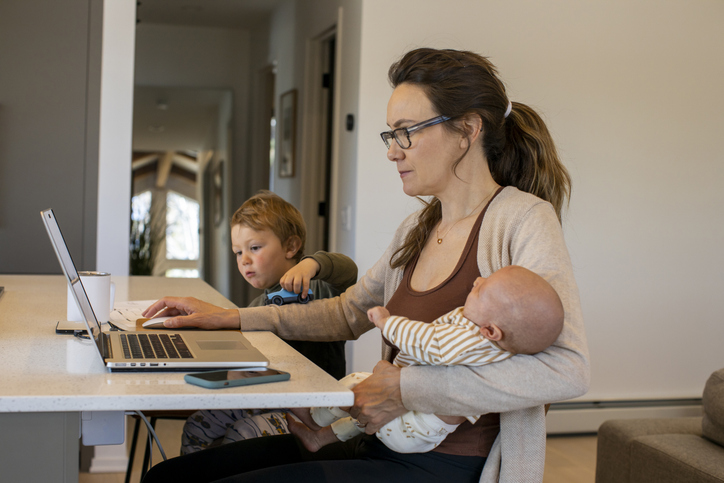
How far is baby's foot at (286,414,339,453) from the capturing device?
1256 mm

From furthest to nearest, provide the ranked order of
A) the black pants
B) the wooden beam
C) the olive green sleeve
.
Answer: the wooden beam → the olive green sleeve → the black pants

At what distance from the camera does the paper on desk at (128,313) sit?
143cm

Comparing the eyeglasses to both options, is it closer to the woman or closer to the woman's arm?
the woman

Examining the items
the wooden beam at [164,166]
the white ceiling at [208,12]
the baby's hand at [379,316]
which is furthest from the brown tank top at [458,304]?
the wooden beam at [164,166]

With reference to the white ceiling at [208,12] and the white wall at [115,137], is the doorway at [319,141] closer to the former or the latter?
the white ceiling at [208,12]

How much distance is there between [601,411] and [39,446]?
3.40 meters

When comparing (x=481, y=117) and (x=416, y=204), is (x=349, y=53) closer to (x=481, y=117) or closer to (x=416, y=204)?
(x=416, y=204)

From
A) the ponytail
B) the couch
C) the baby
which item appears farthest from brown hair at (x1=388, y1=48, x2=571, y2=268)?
the couch

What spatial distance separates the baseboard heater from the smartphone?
9.43ft

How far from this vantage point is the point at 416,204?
11.0 feet

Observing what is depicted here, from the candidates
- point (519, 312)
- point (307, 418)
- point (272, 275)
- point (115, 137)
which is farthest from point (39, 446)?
point (115, 137)

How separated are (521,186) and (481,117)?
0.19 m

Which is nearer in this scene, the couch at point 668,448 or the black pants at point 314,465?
the black pants at point 314,465

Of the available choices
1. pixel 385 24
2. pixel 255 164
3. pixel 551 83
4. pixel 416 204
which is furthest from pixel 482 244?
pixel 255 164
